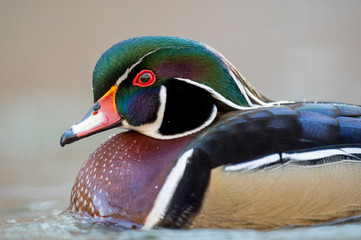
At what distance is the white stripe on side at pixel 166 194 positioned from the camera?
3.41 metres

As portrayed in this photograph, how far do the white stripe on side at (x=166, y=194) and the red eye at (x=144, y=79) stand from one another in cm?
47

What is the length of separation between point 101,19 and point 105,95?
502 centimetres

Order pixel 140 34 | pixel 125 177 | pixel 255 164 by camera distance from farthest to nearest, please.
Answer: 1. pixel 140 34
2. pixel 125 177
3. pixel 255 164

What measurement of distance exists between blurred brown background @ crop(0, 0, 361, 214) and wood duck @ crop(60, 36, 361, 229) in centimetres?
259

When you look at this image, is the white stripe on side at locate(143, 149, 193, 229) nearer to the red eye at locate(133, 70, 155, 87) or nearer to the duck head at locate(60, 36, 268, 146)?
the duck head at locate(60, 36, 268, 146)

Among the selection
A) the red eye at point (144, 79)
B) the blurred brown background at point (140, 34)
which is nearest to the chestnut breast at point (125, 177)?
the red eye at point (144, 79)

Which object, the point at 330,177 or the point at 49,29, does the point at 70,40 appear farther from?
the point at 330,177

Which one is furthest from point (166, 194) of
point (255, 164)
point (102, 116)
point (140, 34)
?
point (140, 34)

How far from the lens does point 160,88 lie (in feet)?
12.1

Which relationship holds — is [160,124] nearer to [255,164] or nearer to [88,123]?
[88,123]

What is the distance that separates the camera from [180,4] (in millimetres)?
8953

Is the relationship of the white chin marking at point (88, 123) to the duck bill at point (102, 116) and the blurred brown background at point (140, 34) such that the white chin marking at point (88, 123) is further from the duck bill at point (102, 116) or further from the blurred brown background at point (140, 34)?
the blurred brown background at point (140, 34)

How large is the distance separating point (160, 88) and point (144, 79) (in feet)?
0.32

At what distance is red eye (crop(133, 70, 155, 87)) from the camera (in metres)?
3.67
